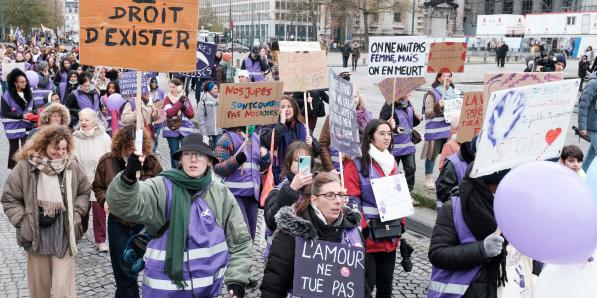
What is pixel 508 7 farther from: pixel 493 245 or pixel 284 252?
pixel 284 252

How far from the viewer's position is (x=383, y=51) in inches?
348

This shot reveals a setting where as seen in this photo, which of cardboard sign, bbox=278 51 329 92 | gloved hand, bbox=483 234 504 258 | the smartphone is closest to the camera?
gloved hand, bbox=483 234 504 258

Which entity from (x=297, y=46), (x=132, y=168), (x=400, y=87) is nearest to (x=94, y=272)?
(x=132, y=168)

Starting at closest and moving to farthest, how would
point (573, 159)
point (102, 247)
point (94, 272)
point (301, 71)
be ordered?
point (573, 159), point (94, 272), point (102, 247), point (301, 71)

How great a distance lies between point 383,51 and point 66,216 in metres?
5.23

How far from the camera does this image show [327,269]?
3.56 m

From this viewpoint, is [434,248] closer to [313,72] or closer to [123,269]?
[123,269]

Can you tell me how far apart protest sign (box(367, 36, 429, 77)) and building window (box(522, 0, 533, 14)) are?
77228 millimetres

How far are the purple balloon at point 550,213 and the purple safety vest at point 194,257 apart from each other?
1.70 meters

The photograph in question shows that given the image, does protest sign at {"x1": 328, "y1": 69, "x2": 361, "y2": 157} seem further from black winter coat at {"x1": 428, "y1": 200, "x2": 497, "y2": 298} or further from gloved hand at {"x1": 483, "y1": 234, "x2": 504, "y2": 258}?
gloved hand at {"x1": 483, "y1": 234, "x2": 504, "y2": 258}

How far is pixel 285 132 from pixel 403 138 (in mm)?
2718

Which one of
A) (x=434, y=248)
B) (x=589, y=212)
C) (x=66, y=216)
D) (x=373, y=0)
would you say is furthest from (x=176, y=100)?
(x=373, y=0)

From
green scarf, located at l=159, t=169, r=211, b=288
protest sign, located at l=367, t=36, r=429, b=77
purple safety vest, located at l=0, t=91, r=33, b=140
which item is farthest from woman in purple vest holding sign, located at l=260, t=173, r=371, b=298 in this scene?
purple safety vest, located at l=0, t=91, r=33, b=140

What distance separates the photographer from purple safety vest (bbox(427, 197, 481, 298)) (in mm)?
3514
